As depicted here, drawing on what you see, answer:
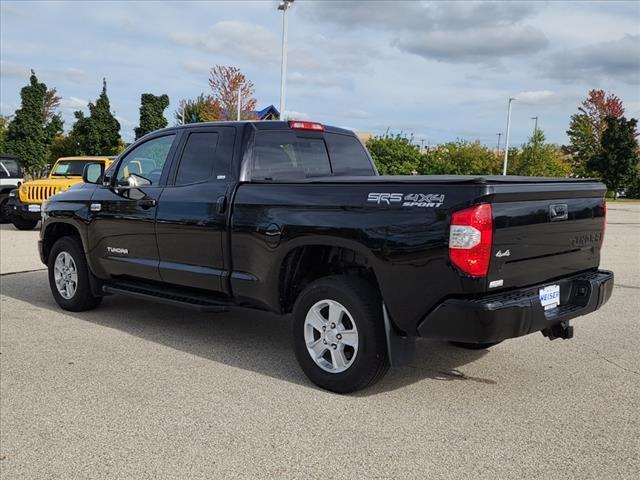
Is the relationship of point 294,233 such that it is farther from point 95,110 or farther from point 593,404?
point 95,110

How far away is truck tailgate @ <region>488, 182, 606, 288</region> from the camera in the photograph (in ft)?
12.4

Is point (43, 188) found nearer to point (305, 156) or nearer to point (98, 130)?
point (305, 156)

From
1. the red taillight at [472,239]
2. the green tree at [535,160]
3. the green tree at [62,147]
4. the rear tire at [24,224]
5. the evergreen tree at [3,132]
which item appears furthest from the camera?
the green tree at [62,147]

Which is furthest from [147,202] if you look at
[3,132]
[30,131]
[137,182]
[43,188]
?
[3,132]

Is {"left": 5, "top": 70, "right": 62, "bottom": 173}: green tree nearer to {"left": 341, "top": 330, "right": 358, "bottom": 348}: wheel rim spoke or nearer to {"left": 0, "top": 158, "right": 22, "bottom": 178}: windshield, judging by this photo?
{"left": 0, "top": 158, "right": 22, "bottom": 178}: windshield

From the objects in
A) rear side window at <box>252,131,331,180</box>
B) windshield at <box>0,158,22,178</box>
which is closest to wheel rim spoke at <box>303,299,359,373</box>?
rear side window at <box>252,131,331,180</box>

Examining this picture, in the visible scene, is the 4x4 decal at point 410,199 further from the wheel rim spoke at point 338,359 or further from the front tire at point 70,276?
the front tire at point 70,276

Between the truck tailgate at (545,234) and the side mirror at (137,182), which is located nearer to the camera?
the truck tailgate at (545,234)

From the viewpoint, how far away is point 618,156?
40000mm

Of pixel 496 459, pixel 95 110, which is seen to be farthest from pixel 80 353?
pixel 95 110

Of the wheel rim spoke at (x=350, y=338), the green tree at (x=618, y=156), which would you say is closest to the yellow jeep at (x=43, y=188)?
the wheel rim spoke at (x=350, y=338)

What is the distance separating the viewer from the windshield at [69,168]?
15562 millimetres

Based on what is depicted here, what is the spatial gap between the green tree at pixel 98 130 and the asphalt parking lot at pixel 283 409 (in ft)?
110

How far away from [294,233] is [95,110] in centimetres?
3631
